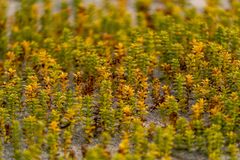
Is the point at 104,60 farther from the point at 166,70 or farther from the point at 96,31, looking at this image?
the point at 96,31

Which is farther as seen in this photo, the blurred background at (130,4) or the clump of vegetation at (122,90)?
the blurred background at (130,4)

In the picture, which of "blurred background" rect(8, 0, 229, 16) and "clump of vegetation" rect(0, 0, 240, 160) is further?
"blurred background" rect(8, 0, 229, 16)

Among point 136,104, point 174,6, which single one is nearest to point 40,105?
point 136,104

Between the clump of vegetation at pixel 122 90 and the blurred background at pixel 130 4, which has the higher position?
the blurred background at pixel 130 4

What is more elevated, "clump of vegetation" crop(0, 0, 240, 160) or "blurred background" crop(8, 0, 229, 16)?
"blurred background" crop(8, 0, 229, 16)

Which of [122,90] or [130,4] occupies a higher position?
[130,4]

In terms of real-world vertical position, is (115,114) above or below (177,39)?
below

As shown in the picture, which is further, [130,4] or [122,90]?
[130,4]

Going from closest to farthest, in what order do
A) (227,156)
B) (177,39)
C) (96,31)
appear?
(227,156), (177,39), (96,31)
